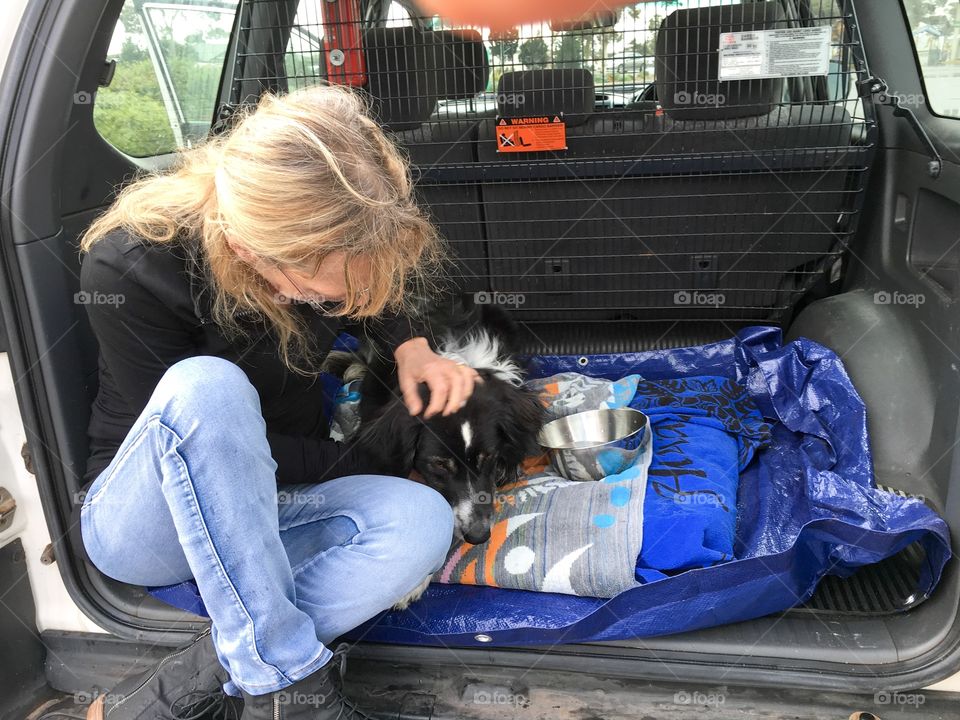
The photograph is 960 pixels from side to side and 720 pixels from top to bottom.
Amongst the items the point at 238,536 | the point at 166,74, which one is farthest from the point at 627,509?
the point at 166,74

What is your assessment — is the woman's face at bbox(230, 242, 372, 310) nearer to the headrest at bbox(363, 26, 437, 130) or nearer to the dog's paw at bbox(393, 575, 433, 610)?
the dog's paw at bbox(393, 575, 433, 610)

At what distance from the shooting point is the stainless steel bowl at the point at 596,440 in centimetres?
215

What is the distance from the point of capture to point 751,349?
2691 millimetres

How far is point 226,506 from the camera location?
132cm

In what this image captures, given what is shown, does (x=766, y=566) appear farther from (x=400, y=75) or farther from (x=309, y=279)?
(x=400, y=75)

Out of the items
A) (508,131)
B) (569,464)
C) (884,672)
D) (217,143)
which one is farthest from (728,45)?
(884,672)

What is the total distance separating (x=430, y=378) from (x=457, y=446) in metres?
0.26

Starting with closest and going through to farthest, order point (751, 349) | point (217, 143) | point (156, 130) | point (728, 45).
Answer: point (217, 143)
point (728, 45)
point (156, 130)
point (751, 349)

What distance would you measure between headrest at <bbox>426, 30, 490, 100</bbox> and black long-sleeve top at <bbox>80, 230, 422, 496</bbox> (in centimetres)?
99

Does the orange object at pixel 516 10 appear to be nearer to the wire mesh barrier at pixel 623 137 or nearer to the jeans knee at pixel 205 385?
the wire mesh barrier at pixel 623 137

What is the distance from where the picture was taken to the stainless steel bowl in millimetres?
2150

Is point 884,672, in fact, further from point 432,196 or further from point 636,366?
point 432,196

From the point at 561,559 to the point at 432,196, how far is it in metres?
1.43

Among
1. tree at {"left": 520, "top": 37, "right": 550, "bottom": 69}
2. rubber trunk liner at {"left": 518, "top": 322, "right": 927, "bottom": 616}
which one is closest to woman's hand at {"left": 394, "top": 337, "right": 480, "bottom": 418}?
rubber trunk liner at {"left": 518, "top": 322, "right": 927, "bottom": 616}
